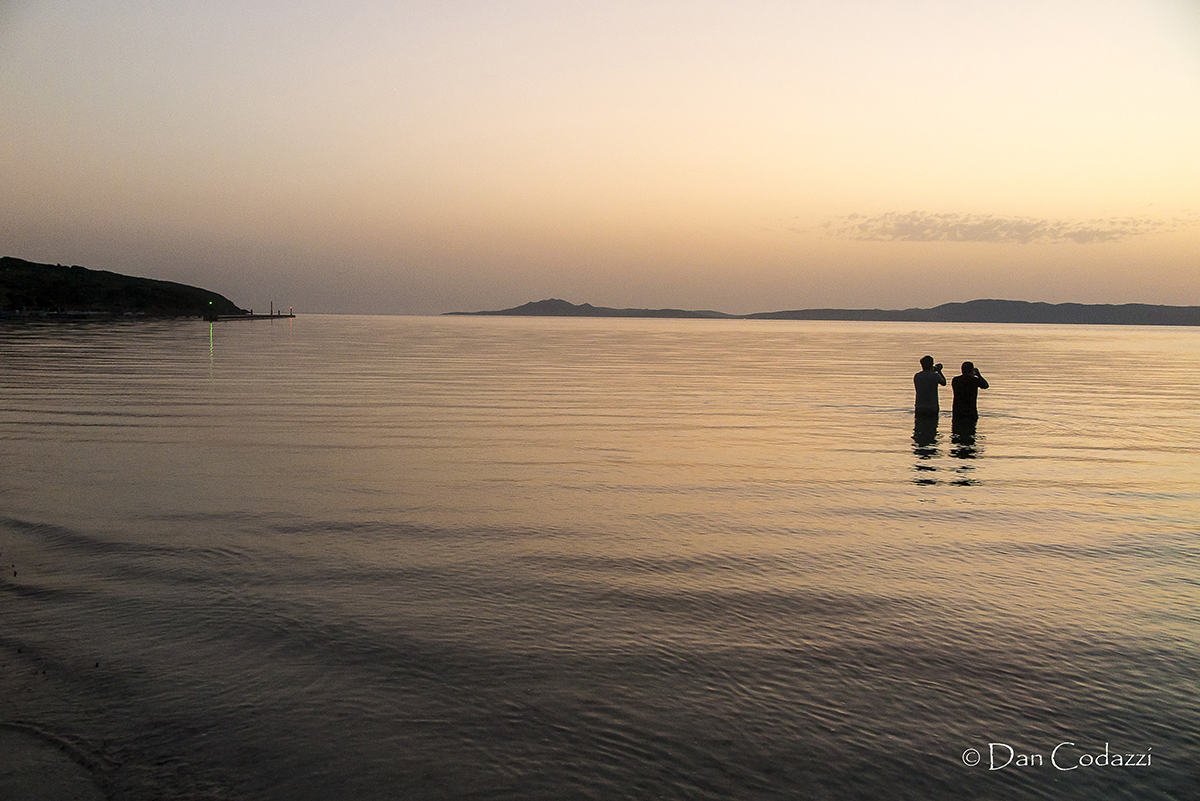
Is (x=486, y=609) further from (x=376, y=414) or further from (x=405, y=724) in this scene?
(x=376, y=414)

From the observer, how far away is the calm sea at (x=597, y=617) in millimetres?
4883

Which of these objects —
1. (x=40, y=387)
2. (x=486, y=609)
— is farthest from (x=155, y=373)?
(x=486, y=609)

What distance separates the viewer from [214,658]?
609cm

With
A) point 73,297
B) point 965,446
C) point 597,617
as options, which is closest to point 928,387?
point 965,446

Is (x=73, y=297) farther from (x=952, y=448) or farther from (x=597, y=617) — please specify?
(x=597, y=617)

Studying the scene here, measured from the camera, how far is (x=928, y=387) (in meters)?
21.4

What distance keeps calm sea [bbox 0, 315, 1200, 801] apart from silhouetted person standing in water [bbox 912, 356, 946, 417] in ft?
13.0

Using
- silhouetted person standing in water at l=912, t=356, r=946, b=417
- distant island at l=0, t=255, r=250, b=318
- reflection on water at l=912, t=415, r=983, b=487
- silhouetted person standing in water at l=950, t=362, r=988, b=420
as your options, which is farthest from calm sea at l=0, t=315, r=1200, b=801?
distant island at l=0, t=255, r=250, b=318

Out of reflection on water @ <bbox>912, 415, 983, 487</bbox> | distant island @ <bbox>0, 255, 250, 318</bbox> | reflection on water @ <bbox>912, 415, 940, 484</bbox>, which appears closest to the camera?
reflection on water @ <bbox>912, 415, 983, 487</bbox>

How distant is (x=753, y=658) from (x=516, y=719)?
2.08m

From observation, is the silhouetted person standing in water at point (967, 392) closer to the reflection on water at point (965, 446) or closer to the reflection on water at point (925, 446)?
the reflection on water at point (965, 446)

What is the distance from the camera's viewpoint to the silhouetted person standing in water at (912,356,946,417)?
21281mm

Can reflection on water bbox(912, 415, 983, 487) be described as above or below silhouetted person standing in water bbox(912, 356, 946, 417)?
below

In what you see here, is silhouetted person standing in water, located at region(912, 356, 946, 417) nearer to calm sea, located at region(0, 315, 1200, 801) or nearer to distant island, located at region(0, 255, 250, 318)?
calm sea, located at region(0, 315, 1200, 801)
